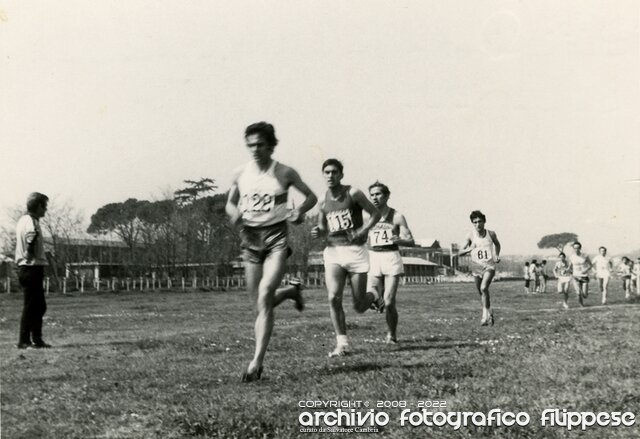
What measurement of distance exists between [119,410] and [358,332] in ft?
17.6

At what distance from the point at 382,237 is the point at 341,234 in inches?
53.4

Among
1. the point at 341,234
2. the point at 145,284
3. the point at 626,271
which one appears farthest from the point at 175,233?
the point at 341,234

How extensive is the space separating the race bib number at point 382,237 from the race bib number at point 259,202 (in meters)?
2.81

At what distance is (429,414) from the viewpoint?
379 centimetres

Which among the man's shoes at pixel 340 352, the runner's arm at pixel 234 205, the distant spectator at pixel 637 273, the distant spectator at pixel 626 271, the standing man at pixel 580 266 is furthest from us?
the distant spectator at pixel 637 273

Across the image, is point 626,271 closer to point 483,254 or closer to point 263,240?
point 483,254

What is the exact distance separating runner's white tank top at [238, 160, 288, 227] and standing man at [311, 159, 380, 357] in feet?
4.23

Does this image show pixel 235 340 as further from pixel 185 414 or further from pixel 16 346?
pixel 185 414

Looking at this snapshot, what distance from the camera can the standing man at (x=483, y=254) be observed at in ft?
33.6

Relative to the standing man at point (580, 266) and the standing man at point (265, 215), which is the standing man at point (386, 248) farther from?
the standing man at point (580, 266)

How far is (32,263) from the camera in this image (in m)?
7.71

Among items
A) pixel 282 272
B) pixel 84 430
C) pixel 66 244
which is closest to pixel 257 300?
pixel 282 272

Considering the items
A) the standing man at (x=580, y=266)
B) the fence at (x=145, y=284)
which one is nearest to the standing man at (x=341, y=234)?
the standing man at (x=580, y=266)

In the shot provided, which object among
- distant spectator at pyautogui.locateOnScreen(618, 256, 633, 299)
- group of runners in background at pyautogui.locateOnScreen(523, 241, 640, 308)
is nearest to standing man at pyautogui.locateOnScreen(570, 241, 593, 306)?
group of runners in background at pyautogui.locateOnScreen(523, 241, 640, 308)
